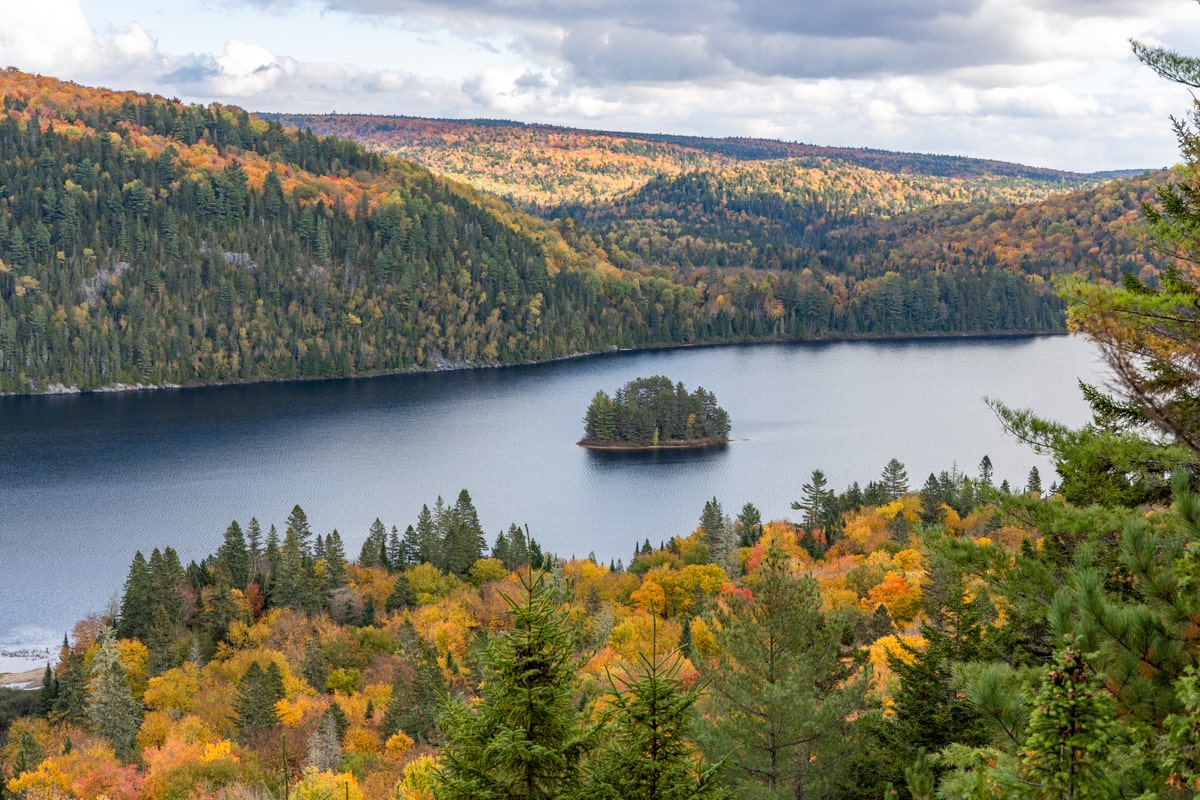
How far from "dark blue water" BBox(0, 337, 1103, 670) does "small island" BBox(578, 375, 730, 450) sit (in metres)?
3.22

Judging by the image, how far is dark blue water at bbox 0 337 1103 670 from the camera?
86.4 m

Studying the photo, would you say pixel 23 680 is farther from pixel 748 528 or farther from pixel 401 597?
pixel 748 528

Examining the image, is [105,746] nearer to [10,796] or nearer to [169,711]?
[169,711]

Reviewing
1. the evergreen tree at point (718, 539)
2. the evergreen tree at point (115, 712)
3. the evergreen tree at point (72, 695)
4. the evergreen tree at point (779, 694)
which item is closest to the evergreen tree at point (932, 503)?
the evergreen tree at point (718, 539)

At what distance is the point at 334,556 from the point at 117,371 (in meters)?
119

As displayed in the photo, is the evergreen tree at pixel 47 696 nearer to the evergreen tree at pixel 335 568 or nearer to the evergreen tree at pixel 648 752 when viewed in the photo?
the evergreen tree at pixel 335 568

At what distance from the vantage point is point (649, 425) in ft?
406

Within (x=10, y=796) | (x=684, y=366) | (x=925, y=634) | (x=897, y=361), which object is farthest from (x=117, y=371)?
(x=925, y=634)

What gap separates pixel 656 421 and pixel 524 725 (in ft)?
379

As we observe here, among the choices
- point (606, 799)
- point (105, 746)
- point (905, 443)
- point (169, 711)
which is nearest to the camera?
point (606, 799)

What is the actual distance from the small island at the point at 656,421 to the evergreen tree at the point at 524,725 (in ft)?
368

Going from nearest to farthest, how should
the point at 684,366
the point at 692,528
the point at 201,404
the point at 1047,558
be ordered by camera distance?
the point at 1047,558 → the point at 692,528 → the point at 201,404 → the point at 684,366

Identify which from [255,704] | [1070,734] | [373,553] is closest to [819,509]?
[373,553]

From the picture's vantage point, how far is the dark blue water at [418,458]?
86.4 metres
